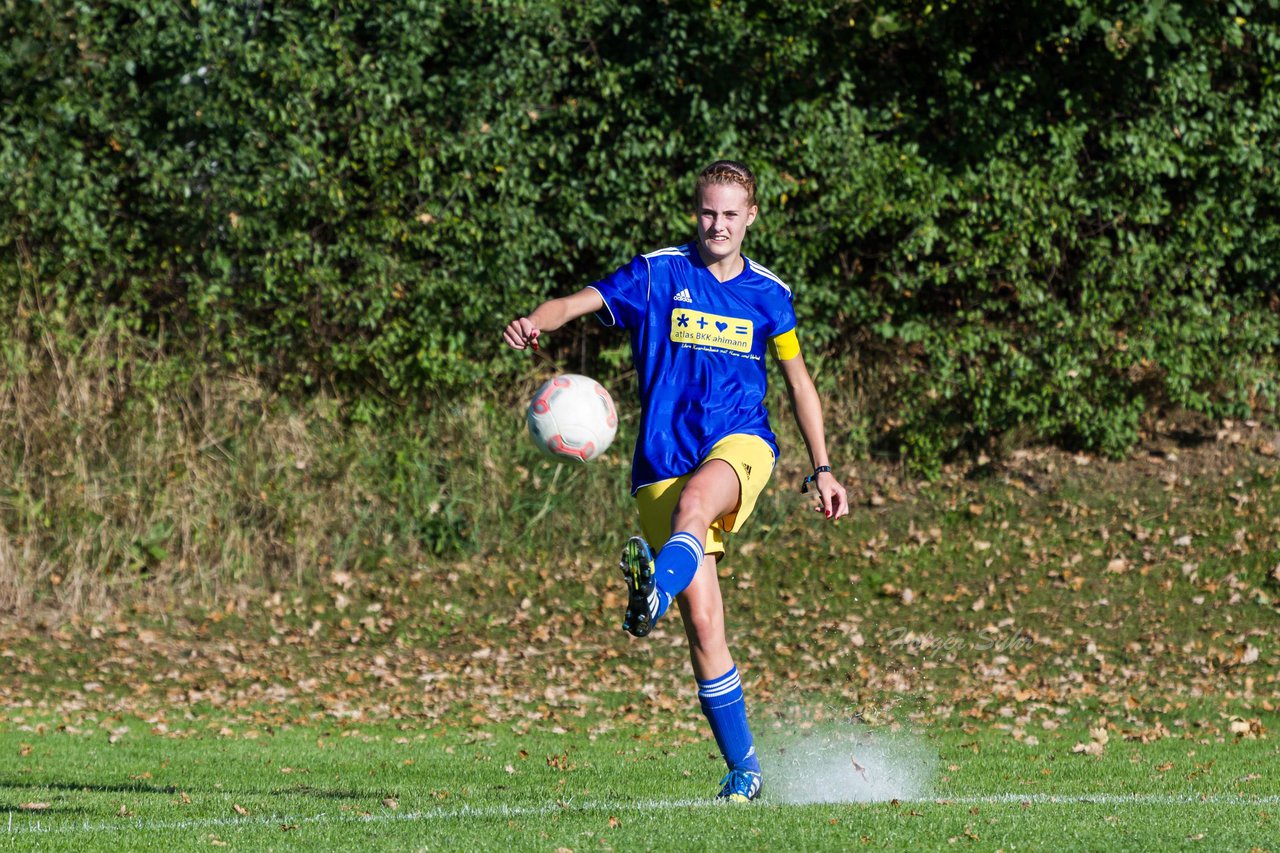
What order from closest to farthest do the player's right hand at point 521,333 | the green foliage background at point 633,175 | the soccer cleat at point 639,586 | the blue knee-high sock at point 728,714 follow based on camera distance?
the soccer cleat at point 639,586
the player's right hand at point 521,333
the blue knee-high sock at point 728,714
the green foliage background at point 633,175

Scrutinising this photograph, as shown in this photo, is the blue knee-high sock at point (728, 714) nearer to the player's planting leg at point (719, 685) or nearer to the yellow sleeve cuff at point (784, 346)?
the player's planting leg at point (719, 685)

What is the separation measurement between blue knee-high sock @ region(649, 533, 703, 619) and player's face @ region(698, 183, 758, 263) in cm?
114

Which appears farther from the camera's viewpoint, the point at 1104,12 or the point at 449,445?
the point at 449,445

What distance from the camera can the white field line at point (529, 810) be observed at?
5.21m

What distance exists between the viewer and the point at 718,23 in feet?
40.5

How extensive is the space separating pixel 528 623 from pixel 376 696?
1858 mm

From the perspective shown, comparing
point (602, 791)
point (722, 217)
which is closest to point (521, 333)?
point (722, 217)

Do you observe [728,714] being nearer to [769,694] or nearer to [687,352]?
[687,352]

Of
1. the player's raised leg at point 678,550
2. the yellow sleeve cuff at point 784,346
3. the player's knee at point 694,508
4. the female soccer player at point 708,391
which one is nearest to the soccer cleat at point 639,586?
the player's raised leg at point 678,550

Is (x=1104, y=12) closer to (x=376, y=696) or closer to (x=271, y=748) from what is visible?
(x=376, y=696)

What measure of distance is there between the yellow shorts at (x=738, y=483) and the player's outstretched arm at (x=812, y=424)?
8.7 inches

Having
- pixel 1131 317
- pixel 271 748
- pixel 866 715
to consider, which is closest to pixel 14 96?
pixel 271 748

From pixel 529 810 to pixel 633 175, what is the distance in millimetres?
7990

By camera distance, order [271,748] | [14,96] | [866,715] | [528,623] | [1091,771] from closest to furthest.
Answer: [1091,771] < [271,748] < [866,715] < [528,623] < [14,96]
